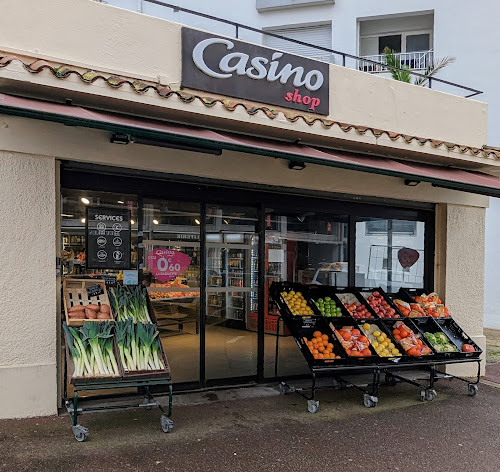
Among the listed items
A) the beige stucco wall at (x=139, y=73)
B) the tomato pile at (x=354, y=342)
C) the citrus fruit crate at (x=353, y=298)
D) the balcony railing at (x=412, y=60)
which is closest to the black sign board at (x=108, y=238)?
the beige stucco wall at (x=139, y=73)

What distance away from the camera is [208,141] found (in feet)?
14.6

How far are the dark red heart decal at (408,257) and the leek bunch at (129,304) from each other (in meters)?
4.41

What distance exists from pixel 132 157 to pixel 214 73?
1.52 metres

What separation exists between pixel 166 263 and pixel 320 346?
2.18m

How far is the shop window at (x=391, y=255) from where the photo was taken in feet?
25.1

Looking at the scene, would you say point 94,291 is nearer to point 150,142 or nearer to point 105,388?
point 105,388

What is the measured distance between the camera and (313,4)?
45.9 ft

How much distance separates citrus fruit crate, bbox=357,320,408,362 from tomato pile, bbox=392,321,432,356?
0.09 m

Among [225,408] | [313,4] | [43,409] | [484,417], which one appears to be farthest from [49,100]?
[313,4]

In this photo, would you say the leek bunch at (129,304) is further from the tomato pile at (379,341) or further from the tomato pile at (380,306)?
the tomato pile at (380,306)

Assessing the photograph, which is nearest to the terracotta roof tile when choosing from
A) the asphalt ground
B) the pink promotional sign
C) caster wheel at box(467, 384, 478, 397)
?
the pink promotional sign

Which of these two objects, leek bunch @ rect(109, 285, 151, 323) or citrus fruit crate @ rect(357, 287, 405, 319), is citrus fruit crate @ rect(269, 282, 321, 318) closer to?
citrus fruit crate @ rect(357, 287, 405, 319)

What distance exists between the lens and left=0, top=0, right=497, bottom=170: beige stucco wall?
4.89 metres

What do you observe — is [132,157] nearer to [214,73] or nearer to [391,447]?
[214,73]
